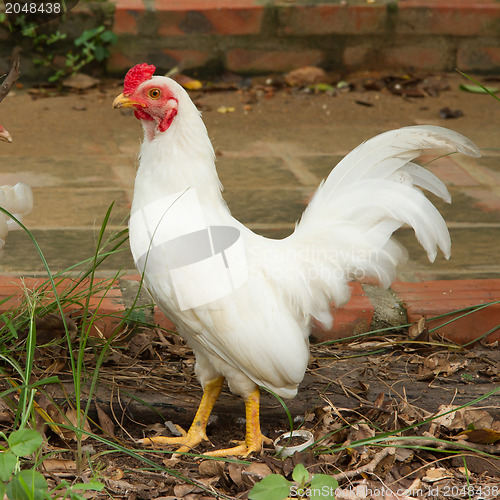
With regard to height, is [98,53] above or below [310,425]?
above

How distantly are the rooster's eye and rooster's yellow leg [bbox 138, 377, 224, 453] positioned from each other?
3.60ft

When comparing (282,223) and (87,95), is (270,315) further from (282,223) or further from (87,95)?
(87,95)

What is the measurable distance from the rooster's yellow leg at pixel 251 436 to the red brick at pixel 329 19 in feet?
17.4

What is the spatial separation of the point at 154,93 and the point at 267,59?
505cm

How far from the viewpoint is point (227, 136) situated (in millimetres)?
6195

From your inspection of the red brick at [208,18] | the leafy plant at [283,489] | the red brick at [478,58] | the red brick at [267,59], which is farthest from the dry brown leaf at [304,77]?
the leafy plant at [283,489]

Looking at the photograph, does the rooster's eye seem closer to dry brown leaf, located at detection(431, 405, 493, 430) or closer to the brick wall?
dry brown leaf, located at detection(431, 405, 493, 430)

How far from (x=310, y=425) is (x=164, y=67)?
517cm

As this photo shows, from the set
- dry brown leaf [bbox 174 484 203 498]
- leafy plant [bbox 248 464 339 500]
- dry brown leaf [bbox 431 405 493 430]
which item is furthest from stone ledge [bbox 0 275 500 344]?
leafy plant [bbox 248 464 339 500]

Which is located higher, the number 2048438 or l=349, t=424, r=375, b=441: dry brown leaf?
the number 2048438

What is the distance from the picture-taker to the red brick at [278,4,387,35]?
734 cm

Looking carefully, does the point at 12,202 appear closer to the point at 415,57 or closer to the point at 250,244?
the point at 250,244

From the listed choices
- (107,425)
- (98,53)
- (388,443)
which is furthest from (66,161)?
(388,443)

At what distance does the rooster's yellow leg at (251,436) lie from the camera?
279 cm
